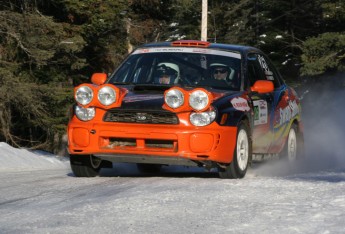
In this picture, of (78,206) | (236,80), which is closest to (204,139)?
(236,80)

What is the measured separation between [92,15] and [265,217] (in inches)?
967

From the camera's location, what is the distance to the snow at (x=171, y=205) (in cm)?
572

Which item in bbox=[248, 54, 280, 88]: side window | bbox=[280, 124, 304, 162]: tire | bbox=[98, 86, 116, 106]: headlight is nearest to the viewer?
bbox=[98, 86, 116, 106]: headlight

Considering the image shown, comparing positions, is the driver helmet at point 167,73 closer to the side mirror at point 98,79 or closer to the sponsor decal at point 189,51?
the sponsor decal at point 189,51

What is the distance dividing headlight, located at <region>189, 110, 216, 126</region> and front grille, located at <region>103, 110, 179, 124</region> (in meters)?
0.17

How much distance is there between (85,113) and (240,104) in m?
1.73

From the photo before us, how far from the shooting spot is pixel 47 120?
27.2m

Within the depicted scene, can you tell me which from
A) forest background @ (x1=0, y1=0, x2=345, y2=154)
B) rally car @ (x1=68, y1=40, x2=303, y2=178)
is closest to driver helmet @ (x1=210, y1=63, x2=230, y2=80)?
rally car @ (x1=68, y1=40, x2=303, y2=178)

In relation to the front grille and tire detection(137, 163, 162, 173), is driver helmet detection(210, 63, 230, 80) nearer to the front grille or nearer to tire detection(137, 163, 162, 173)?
the front grille

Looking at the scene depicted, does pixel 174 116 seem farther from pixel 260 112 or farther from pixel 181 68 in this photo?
pixel 260 112

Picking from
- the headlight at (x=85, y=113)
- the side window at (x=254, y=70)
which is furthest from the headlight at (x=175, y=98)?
the side window at (x=254, y=70)

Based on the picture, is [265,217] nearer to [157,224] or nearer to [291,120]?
[157,224]

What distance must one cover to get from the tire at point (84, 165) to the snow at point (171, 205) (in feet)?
0.36

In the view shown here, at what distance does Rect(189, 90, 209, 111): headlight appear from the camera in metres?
8.70
